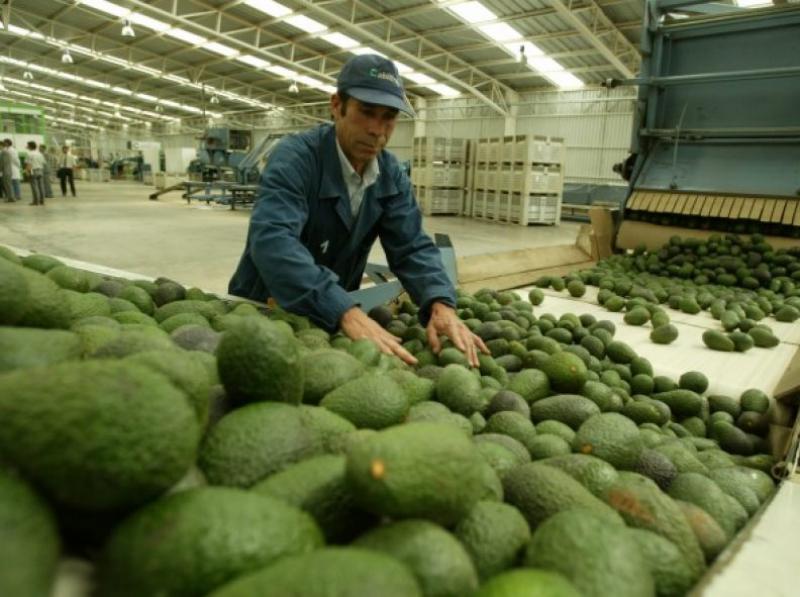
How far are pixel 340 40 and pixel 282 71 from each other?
23.1 feet

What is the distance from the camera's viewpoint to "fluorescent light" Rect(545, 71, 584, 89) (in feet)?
71.5

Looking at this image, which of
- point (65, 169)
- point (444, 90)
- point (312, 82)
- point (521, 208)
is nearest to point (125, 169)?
point (312, 82)

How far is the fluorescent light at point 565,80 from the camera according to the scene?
Answer: 2178 cm

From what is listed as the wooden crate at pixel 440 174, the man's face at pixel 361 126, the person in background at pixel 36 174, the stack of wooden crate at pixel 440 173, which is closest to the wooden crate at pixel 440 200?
the stack of wooden crate at pixel 440 173

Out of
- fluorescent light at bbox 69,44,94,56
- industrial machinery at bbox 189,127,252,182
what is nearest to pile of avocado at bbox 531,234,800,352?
industrial machinery at bbox 189,127,252,182

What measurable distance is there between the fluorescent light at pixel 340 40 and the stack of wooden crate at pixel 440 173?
594 cm

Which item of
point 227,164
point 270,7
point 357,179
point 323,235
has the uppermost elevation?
point 270,7

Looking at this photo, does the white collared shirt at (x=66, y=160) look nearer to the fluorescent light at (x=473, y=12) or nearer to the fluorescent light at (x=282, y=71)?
the fluorescent light at (x=282, y=71)

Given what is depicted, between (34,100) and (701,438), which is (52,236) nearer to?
(701,438)

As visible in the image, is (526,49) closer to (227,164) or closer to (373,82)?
(227,164)

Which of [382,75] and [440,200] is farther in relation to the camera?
[440,200]

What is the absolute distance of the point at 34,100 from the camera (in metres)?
45.5

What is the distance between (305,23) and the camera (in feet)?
65.7

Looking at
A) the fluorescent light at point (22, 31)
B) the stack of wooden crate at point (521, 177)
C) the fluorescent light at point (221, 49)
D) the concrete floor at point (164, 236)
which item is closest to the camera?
the concrete floor at point (164, 236)
